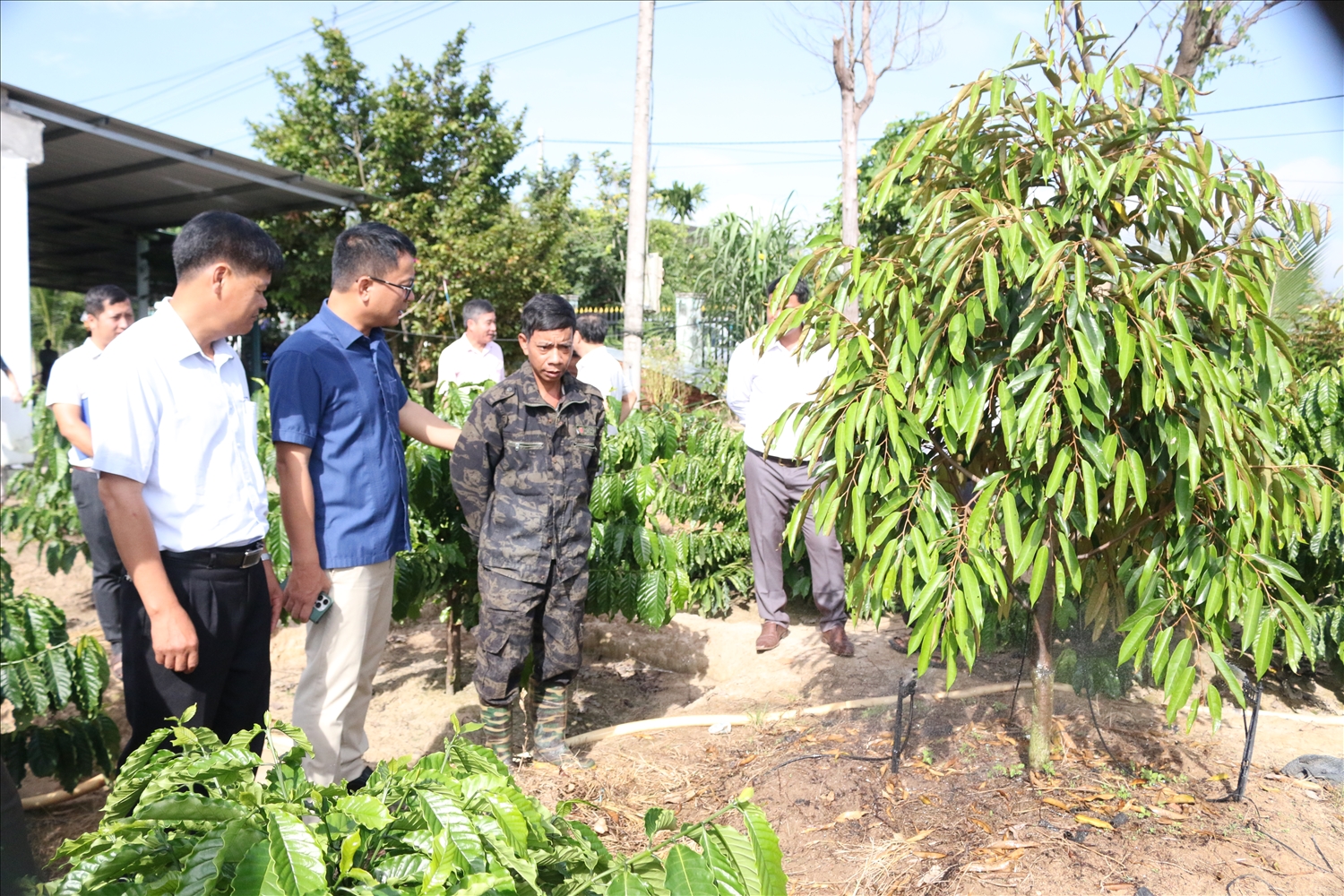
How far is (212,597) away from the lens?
2.39 metres

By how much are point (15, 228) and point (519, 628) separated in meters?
7.02

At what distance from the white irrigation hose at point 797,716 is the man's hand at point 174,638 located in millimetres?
1652

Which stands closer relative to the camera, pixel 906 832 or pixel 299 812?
pixel 299 812

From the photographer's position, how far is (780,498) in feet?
16.2

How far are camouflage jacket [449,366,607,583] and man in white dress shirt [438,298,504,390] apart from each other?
256cm

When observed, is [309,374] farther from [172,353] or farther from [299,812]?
[299,812]

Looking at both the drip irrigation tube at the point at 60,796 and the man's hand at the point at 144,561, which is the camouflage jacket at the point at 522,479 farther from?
the drip irrigation tube at the point at 60,796

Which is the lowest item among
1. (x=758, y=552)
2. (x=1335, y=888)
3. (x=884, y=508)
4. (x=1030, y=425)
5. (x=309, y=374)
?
(x=1335, y=888)

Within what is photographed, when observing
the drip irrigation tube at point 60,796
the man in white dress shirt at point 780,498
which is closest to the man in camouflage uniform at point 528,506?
the drip irrigation tube at point 60,796

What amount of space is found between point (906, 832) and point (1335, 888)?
1.08 m

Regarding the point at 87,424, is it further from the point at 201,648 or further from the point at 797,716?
the point at 797,716

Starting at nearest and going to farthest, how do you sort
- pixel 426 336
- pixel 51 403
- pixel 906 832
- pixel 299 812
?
pixel 299 812, pixel 906 832, pixel 51 403, pixel 426 336

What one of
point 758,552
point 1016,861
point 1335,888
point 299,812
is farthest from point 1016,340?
point 758,552

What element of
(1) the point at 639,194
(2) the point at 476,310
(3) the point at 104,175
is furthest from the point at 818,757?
(3) the point at 104,175
